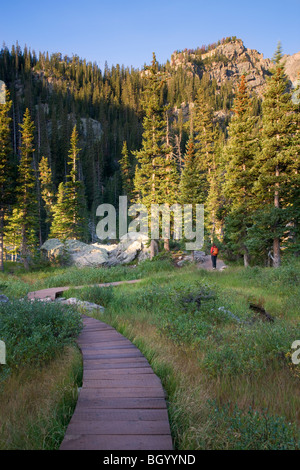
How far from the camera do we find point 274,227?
56.3 ft

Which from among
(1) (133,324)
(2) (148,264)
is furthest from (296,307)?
(2) (148,264)

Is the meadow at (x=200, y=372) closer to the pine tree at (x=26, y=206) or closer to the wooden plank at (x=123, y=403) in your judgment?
the wooden plank at (x=123, y=403)

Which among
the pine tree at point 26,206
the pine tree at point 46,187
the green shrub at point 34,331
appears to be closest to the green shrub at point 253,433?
the green shrub at point 34,331

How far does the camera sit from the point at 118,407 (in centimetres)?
297

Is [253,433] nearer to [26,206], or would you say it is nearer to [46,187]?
[26,206]

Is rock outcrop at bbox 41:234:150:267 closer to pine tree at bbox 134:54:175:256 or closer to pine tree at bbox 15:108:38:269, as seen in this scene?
pine tree at bbox 15:108:38:269

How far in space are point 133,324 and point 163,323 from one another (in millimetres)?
1092

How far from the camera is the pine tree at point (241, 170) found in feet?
65.2

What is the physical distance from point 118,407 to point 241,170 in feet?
66.4

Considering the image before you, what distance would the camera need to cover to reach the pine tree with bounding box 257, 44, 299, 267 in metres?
16.8

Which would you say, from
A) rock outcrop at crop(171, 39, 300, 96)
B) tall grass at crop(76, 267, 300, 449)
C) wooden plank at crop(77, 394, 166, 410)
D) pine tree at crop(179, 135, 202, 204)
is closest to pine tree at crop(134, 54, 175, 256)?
pine tree at crop(179, 135, 202, 204)

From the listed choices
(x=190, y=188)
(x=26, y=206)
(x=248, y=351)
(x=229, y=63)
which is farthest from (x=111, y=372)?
(x=229, y=63)

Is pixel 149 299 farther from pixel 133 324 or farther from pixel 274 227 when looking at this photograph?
pixel 274 227

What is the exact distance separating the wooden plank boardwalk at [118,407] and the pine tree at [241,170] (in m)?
17.0
